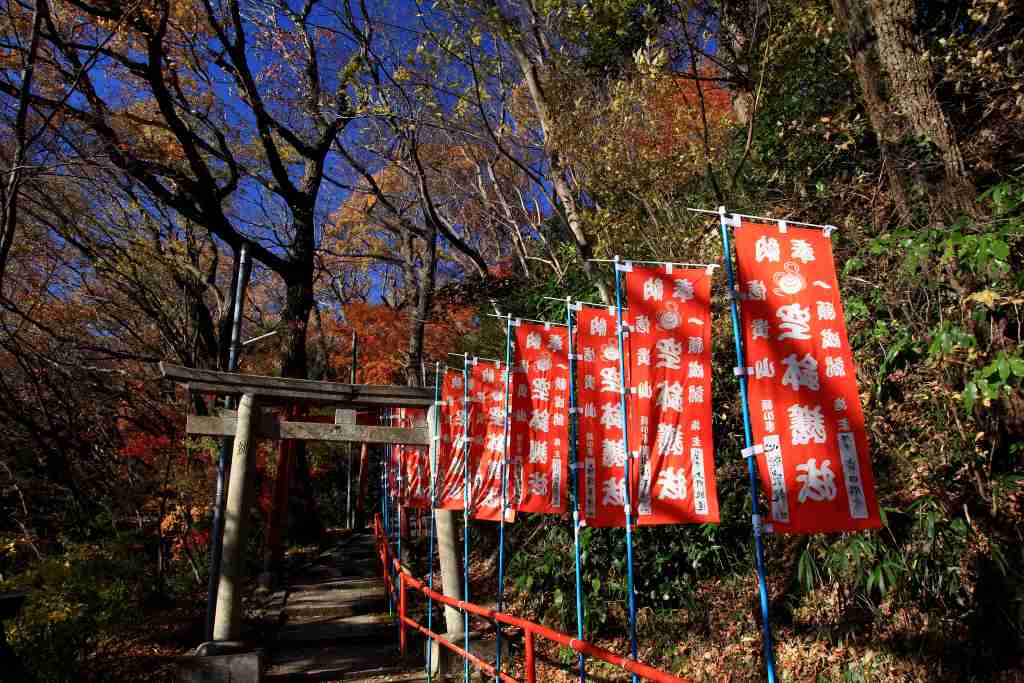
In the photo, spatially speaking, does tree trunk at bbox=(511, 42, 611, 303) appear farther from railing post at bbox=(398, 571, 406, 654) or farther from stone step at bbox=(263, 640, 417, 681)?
stone step at bbox=(263, 640, 417, 681)

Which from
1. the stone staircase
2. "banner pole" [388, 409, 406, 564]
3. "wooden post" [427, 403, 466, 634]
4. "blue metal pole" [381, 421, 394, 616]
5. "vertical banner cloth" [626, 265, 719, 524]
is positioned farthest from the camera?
"banner pole" [388, 409, 406, 564]

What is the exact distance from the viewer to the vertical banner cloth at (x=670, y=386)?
5281mm

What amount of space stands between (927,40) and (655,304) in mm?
6769

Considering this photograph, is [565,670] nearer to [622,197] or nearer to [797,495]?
[797,495]

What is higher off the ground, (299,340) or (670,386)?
(299,340)

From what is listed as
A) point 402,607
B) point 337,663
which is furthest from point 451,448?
point 337,663

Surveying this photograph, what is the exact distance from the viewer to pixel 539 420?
7.54 m

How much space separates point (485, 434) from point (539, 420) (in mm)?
1419

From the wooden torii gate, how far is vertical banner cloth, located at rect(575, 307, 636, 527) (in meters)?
3.73

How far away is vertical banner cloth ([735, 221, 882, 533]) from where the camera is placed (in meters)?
4.18

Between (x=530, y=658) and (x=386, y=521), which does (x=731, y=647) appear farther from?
(x=386, y=521)

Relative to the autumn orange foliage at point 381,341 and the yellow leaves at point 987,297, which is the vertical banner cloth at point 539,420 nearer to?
the yellow leaves at point 987,297

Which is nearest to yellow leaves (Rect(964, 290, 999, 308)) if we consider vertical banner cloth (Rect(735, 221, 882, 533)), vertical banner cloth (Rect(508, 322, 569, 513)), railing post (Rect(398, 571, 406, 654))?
vertical banner cloth (Rect(735, 221, 882, 533))

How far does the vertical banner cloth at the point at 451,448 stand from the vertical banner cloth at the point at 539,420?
1.30 meters
